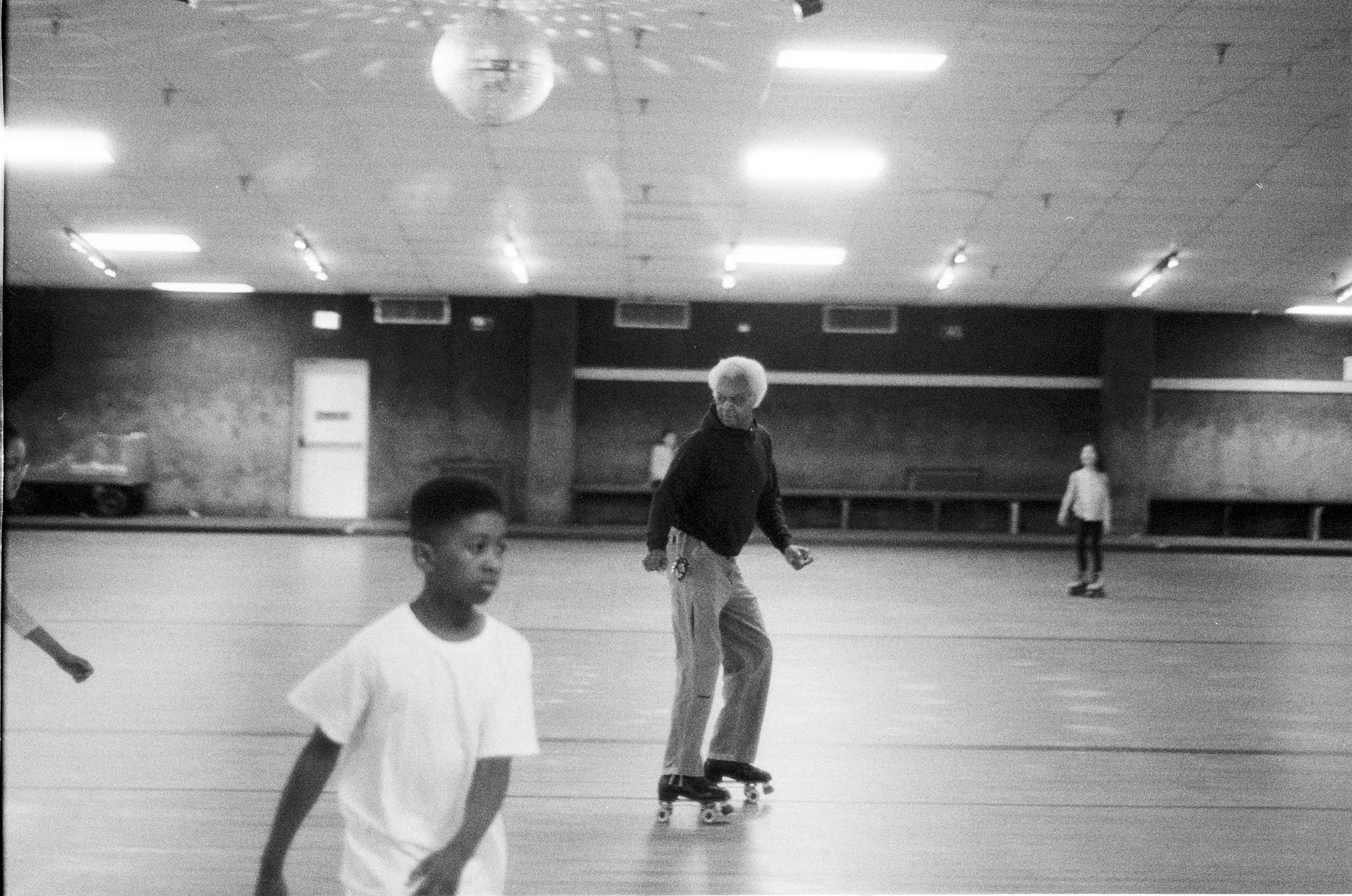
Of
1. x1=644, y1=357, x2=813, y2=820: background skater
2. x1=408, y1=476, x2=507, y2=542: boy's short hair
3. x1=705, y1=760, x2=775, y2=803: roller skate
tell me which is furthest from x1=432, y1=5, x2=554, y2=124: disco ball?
x1=408, y1=476, x2=507, y2=542: boy's short hair

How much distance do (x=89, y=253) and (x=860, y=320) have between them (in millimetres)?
10689

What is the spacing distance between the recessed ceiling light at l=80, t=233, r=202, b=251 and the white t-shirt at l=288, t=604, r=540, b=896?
596 inches

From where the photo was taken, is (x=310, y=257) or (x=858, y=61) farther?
(x=310, y=257)

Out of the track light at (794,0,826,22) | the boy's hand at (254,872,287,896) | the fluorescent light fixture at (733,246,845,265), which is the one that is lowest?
the boy's hand at (254,872,287,896)

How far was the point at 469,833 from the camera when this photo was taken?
1.88 m

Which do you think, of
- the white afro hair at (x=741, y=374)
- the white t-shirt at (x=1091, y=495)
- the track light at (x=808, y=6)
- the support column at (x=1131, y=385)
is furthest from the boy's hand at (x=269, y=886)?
the support column at (x=1131, y=385)

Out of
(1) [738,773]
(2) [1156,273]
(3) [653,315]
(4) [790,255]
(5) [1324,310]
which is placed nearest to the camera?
(1) [738,773]

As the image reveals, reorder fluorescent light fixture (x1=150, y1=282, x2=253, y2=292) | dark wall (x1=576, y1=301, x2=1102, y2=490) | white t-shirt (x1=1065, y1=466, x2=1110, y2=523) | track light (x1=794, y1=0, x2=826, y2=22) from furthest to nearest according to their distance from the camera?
dark wall (x1=576, y1=301, x2=1102, y2=490) < fluorescent light fixture (x1=150, y1=282, x2=253, y2=292) < white t-shirt (x1=1065, y1=466, x2=1110, y2=523) < track light (x1=794, y1=0, x2=826, y2=22)

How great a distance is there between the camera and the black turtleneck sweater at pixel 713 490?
4.14 m

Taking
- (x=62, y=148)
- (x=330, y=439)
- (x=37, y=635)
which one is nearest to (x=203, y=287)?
(x=330, y=439)

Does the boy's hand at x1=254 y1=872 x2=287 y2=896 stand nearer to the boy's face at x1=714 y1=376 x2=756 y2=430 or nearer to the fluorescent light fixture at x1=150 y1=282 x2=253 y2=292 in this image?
the boy's face at x1=714 y1=376 x2=756 y2=430

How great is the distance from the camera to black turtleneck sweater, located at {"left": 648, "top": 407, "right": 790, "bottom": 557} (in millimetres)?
4141

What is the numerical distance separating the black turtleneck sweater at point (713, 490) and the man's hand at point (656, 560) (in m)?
0.02

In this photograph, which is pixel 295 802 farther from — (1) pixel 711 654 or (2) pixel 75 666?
(2) pixel 75 666
